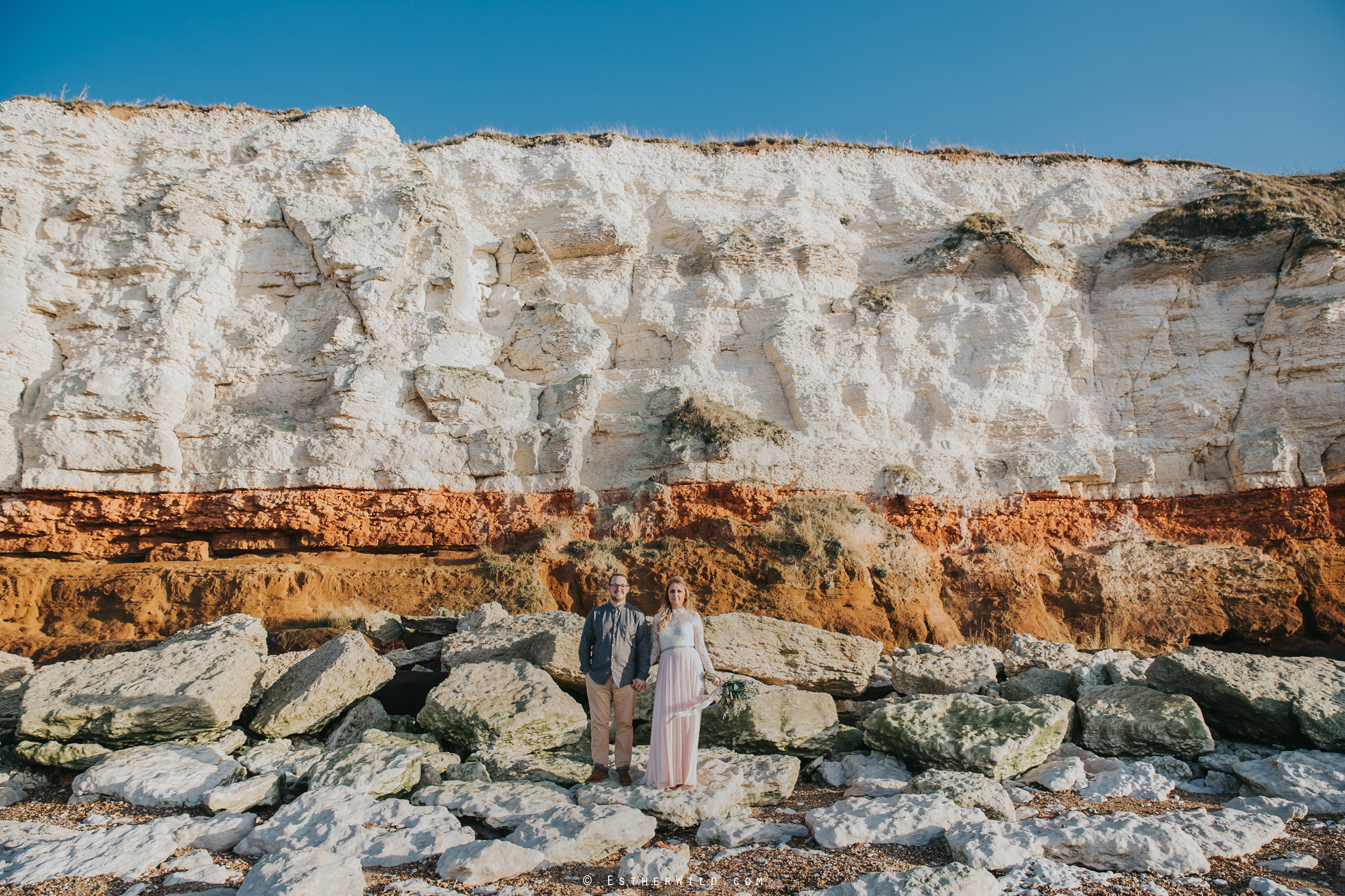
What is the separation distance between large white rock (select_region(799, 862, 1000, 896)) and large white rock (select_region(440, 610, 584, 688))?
373 cm

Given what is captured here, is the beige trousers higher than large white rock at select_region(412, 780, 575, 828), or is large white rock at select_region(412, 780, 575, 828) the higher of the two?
the beige trousers

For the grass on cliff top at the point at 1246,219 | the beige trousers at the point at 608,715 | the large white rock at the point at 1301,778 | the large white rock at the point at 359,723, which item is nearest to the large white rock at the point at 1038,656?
the large white rock at the point at 1301,778

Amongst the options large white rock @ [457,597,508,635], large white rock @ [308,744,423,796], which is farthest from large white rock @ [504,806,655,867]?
large white rock @ [457,597,508,635]

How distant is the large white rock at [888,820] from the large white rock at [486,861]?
161 centimetres

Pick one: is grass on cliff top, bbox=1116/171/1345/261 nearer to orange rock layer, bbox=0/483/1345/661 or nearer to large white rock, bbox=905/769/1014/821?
orange rock layer, bbox=0/483/1345/661

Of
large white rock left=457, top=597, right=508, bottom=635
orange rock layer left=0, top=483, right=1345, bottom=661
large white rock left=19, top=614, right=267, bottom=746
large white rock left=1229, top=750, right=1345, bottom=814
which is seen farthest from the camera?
orange rock layer left=0, top=483, right=1345, bottom=661

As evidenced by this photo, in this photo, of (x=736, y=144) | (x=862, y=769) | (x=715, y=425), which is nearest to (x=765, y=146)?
(x=736, y=144)

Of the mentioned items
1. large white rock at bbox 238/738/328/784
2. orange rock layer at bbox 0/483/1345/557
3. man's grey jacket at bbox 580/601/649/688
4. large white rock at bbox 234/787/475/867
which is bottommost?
large white rock at bbox 238/738/328/784

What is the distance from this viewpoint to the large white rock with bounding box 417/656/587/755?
580cm

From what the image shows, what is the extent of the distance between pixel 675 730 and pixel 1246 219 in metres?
16.0

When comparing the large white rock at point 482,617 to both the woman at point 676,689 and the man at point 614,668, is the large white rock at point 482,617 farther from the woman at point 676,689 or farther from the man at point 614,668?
the woman at point 676,689

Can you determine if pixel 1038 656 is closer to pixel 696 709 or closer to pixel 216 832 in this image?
pixel 696 709

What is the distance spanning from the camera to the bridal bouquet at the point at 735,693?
5.07 metres

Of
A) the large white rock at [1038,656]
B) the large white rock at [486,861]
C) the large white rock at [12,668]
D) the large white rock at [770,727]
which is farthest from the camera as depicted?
the large white rock at [1038,656]
